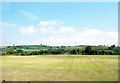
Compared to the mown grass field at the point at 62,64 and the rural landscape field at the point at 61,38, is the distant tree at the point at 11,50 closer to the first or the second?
the rural landscape field at the point at 61,38

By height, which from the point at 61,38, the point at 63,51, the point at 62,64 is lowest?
the point at 62,64

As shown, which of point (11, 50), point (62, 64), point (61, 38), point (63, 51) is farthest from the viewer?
point (61, 38)

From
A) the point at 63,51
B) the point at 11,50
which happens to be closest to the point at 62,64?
the point at 63,51

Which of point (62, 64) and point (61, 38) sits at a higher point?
point (61, 38)

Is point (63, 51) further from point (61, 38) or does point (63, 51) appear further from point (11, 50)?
point (61, 38)

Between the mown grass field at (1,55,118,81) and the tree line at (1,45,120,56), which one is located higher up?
the tree line at (1,45,120,56)

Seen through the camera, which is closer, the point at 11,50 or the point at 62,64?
the point at 11,50

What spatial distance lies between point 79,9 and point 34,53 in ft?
6.38

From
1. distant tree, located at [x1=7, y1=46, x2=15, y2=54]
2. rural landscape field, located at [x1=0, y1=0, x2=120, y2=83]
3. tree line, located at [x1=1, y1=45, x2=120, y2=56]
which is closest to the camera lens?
distant tree, located at [x1=7, y1=46, x2=15, y2=54]

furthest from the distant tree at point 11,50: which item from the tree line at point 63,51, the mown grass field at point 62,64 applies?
the mown grass field at point 62,64

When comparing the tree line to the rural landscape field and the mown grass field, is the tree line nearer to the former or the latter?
the rural landscape field

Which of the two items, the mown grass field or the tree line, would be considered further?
the mown grass field

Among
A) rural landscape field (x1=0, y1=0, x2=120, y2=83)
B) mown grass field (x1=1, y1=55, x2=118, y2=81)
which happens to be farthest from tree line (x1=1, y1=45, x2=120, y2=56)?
mown grass field (x1=1, y1=55, x2=118, y2=81)

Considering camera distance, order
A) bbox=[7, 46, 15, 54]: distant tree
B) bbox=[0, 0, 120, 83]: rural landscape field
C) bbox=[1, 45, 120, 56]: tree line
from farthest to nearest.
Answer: bbox=[0, 0, 120, 83]: rural landscape field, bbox=[1, 45, 120, 56]: tree line, bbox=[7, 46, 15, 54]: distant tree
